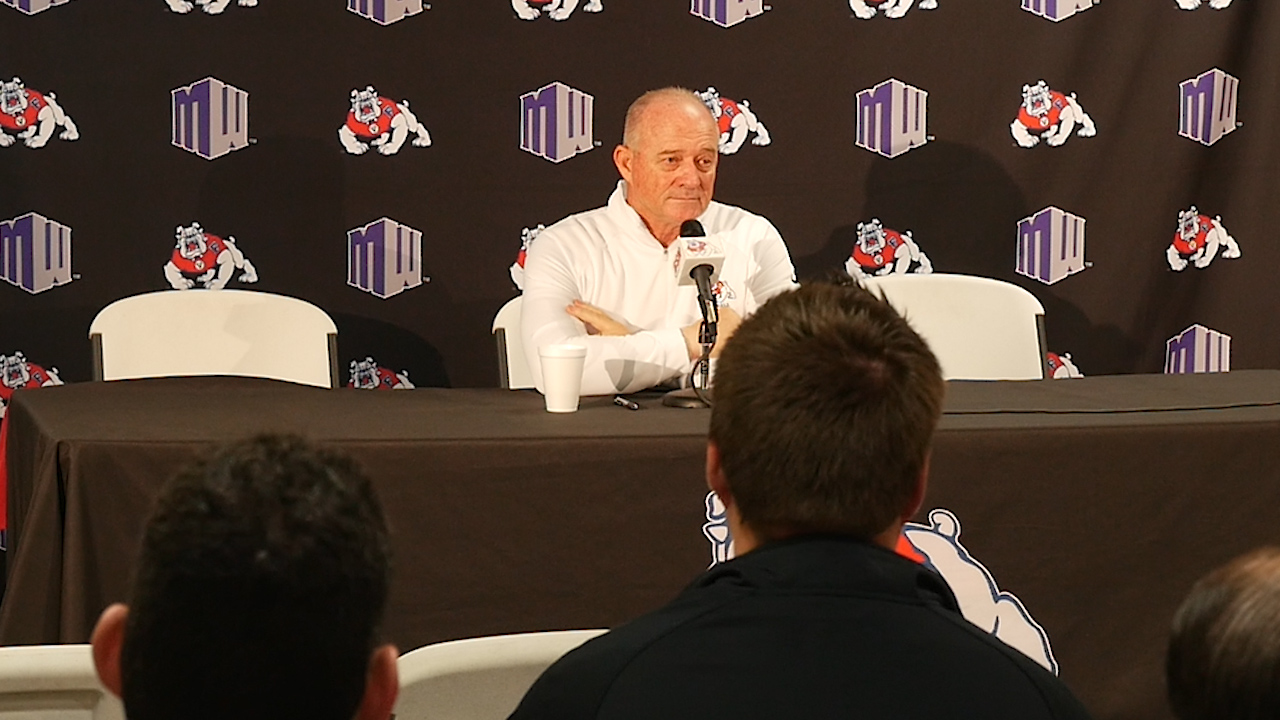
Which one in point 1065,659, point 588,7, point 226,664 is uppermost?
point 588,7

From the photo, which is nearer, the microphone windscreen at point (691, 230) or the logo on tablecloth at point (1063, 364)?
the microphone windscreen at point (691, 230)

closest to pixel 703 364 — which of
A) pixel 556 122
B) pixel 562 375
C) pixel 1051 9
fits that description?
pixel 562 375

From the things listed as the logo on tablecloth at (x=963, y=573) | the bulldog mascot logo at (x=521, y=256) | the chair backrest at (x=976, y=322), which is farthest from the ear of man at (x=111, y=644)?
the bulldog mascot logo at (x=521, y=256)

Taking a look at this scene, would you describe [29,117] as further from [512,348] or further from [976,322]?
[976,322]

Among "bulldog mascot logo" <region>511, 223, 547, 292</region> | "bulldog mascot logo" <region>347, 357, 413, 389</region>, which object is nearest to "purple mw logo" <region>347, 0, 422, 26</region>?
"bulldog mascot logo" <region>511, 223, 547, 292</region>

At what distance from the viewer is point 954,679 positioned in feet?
3.30

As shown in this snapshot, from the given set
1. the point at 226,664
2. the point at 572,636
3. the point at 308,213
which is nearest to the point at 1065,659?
the point at 572,636

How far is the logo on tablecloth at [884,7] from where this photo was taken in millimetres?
4141

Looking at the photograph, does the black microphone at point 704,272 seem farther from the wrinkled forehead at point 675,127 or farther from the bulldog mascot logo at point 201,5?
the bulldog mascot logo at point 201,5

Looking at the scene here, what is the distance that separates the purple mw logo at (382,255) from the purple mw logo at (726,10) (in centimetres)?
98

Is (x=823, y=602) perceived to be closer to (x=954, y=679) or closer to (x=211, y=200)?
(x=954, y=679)

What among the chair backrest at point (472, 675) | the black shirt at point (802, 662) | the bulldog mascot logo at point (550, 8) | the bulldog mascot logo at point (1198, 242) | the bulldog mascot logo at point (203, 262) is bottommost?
the chair backrest at point (472, 675)

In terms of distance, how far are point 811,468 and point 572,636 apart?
303 mm

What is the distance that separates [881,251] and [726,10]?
2.60ft
